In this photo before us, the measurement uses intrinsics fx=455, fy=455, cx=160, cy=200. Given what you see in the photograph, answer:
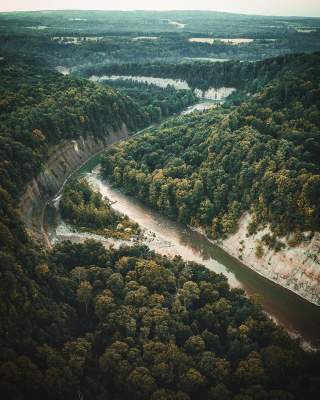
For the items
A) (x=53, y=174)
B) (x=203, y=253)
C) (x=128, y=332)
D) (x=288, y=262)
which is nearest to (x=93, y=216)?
(x=53, y=174)

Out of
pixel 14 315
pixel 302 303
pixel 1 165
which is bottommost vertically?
pixel 302 303

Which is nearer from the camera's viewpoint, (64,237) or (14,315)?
(14,315)

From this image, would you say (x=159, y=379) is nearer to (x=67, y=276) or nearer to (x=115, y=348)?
(x=115, y=348)

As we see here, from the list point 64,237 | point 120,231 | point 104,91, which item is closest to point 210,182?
point 120,231

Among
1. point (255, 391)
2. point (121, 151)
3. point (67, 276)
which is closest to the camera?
point (255, 391)

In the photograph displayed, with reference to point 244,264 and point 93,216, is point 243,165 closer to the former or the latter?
point 244,264

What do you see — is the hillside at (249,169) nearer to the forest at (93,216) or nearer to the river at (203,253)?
the river at (203,253)

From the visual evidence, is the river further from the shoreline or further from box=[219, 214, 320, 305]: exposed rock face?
box=[219, 214, 320, 305]: exposed rock face

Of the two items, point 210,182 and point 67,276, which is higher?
point 210,182
